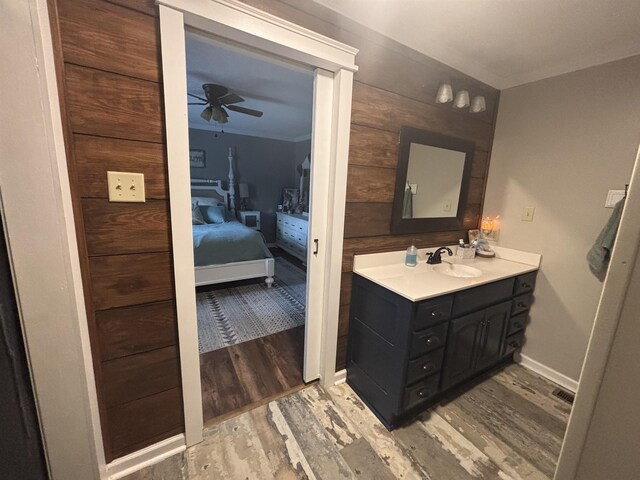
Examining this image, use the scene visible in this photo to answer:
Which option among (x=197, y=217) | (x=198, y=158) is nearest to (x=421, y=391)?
(x=197, y=217)

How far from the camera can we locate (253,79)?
2.50 meters

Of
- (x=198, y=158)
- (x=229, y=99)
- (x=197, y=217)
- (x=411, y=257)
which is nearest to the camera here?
(x=411, y=257)

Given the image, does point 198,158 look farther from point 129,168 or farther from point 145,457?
point 145,457

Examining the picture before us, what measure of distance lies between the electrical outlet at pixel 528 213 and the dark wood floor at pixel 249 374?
6.86ft

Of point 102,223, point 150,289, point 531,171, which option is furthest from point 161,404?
point 531,171

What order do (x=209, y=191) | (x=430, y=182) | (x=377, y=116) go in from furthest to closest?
(x=209, y=191), (x=430, y=182), (x=377, y=116)

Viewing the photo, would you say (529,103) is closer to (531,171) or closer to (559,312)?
(531,171)

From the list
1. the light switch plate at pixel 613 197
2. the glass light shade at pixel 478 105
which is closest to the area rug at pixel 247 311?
the glass light shade at pixel 478 105

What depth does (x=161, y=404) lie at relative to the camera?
1.27m

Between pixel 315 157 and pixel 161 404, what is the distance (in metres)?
1.52

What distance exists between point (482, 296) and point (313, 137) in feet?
4.68

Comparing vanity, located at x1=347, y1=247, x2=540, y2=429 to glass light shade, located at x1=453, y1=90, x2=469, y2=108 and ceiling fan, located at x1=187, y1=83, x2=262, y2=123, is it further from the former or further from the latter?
ceiling fan, located at x1=187, y1=83, x2=262, y2=123

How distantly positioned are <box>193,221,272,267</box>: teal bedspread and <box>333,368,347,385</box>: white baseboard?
193 cm

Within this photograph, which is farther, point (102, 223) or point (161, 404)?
point (161, 404)
